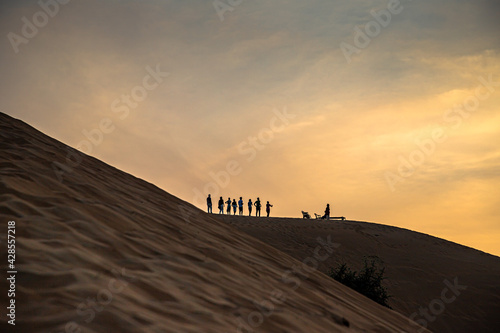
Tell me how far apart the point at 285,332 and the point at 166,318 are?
47.4 inches

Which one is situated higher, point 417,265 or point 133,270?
point 417,265

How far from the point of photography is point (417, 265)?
18.4 m

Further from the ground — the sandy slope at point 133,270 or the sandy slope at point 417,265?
the sandy slope at point 417,265

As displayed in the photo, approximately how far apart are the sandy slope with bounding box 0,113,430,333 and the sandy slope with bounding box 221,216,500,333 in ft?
28.0

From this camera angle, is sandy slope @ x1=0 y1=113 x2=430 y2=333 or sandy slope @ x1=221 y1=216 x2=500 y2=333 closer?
sandy slope @ x1=0 y1=113 x2=430 y2=333

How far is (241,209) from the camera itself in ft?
97.1

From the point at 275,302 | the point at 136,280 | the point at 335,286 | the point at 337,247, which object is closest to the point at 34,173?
the point at 136,280

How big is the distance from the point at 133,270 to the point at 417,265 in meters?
17.2

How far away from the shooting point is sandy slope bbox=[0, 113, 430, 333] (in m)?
3.00

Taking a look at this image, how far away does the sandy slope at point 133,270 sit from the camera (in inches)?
118

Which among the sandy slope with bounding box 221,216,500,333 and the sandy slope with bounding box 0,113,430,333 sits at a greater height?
the sandy slope with bounding box 221,216,500,333

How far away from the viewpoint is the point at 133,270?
3.92 m

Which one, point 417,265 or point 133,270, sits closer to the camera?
point 133,270

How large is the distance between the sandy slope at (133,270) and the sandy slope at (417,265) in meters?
8.55
